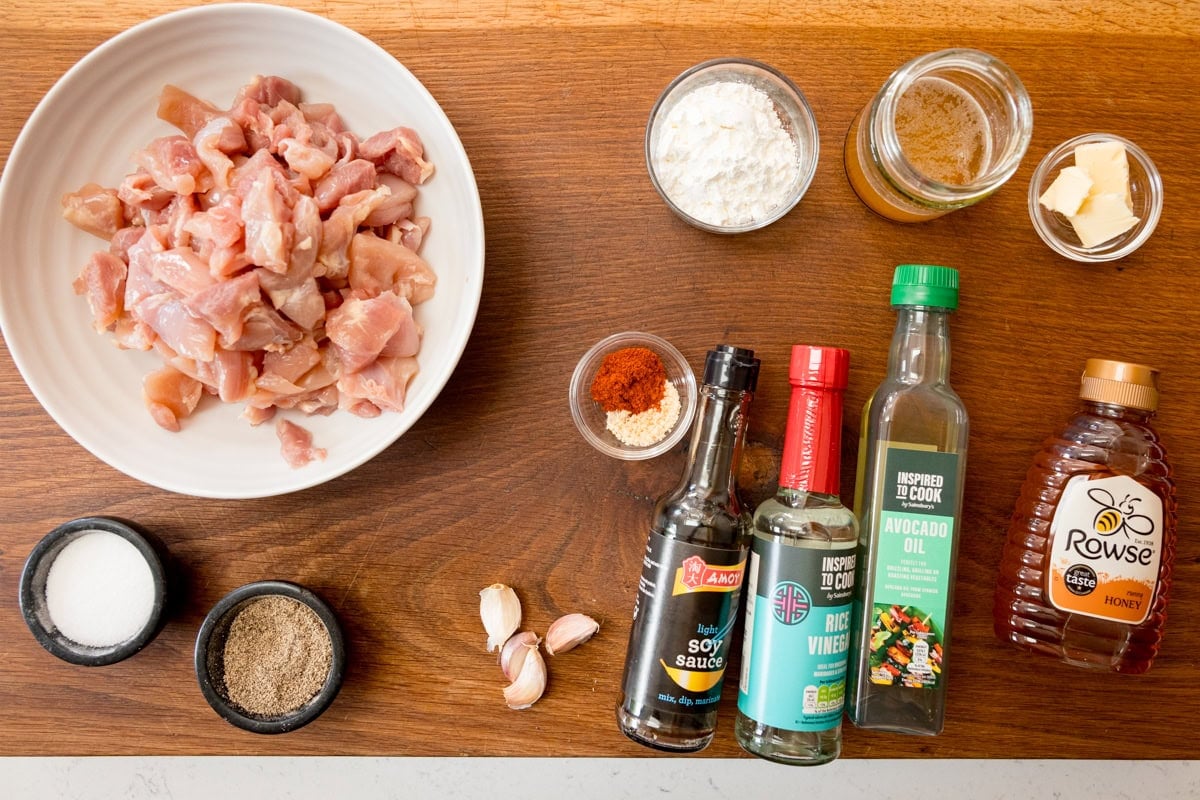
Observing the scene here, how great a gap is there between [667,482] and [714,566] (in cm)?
19

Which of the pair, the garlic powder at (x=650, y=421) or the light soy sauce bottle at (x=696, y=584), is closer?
the light soy sauce bottle at (x=696, y=584)

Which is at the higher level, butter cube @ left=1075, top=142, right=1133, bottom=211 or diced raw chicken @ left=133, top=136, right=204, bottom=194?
butter cube @ left=1075, top=142, right=1133, bottom=211

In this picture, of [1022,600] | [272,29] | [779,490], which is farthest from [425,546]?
[1022,600]

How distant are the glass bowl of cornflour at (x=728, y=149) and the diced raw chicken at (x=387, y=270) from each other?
0.39 metres

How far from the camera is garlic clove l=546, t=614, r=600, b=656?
47.1 inches

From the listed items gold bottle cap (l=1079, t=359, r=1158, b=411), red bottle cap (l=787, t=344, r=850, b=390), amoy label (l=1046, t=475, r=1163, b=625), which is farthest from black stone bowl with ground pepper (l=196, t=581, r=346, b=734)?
gold bottle cap (l=1079, t=359, r=1158, b=411)

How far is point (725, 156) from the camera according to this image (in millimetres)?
1088

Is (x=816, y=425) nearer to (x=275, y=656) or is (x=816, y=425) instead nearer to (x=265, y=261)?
(x=265, y=261)

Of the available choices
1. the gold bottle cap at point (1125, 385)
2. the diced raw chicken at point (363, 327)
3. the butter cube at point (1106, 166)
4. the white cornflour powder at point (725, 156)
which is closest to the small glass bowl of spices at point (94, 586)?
the diced raw chicken at point (363, 327)

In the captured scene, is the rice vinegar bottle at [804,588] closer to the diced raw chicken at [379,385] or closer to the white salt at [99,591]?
the diced raw chicken at [379,385]

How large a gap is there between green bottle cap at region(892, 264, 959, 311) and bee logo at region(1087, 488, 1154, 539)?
0.38 metres

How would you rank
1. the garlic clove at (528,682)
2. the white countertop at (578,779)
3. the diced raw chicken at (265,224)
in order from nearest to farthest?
→ the diced raw chicken at (265,224) < the garlic clove at (528,682) < the white countertop at (578,779)

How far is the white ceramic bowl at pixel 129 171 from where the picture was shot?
42.0 inches

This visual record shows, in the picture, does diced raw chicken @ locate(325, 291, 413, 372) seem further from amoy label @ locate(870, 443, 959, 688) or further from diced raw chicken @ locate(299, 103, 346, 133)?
amoy label @ locate(870, 443, 959, 688)
